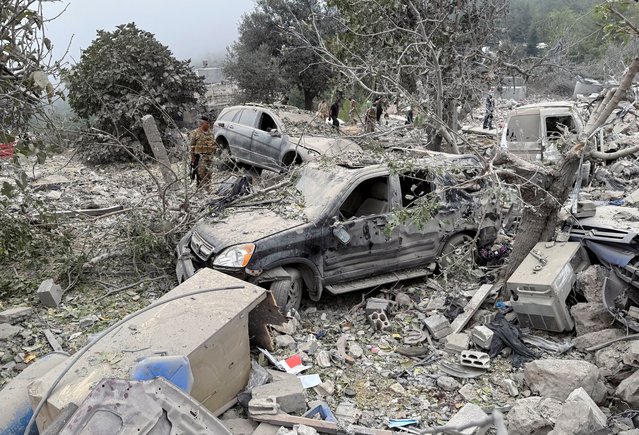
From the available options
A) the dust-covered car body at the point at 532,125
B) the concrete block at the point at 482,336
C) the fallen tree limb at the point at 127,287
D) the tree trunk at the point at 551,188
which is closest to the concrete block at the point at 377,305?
the concrete block at the point at 482,336

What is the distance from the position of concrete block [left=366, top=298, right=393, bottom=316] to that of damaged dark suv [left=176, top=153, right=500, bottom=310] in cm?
24

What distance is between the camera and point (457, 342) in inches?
203

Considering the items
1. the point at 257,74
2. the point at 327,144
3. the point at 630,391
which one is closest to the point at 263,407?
the point at 630,391

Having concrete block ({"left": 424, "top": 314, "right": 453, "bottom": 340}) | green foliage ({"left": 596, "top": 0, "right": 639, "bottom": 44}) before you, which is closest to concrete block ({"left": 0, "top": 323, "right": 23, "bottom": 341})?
concrete block ({"left": 424, "top": 314, "right": 453, "bottom": 340})

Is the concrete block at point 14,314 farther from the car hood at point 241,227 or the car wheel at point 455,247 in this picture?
the car wheel at point 455,247

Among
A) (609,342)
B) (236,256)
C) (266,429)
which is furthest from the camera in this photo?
(236,256)

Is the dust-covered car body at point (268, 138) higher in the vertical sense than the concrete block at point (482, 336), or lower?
higher

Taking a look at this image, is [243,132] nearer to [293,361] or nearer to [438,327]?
[438,327]

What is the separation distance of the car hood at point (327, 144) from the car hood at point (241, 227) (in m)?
2.91

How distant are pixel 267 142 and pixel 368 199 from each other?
4415mm

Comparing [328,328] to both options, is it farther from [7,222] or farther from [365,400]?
[7,222]

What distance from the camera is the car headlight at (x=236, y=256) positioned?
17.5ft

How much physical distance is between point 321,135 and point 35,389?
7363 mm

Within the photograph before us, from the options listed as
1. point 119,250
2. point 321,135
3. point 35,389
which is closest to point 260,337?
point 35,389
